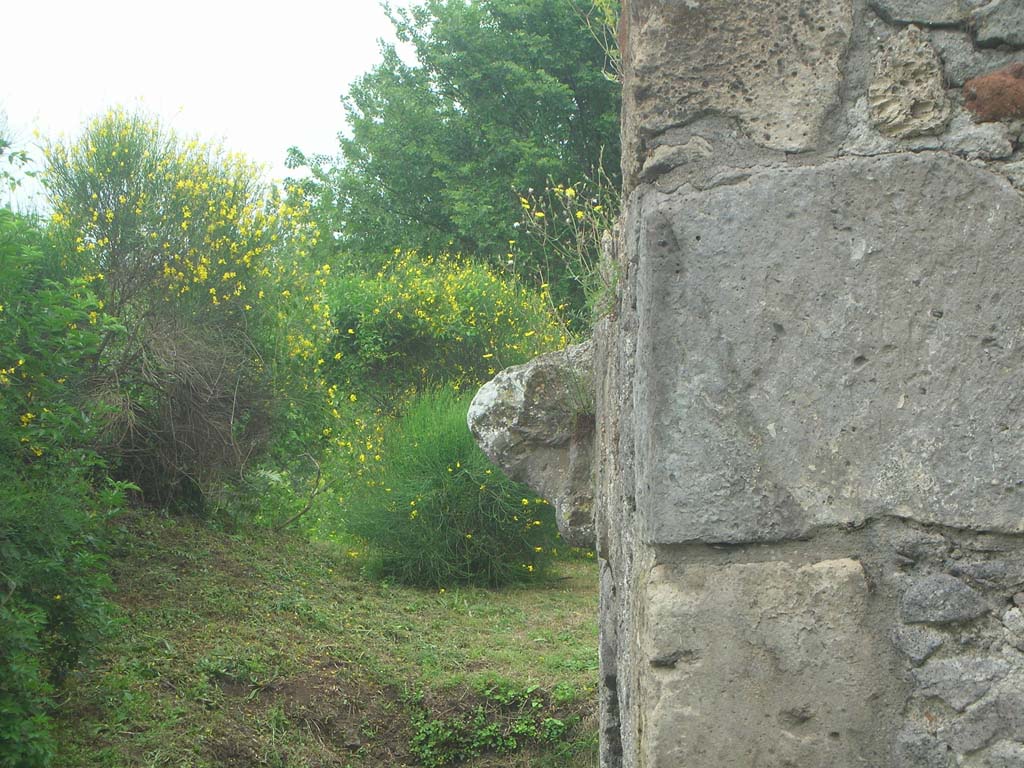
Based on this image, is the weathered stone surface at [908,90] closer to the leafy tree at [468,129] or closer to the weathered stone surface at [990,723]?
the weathered stone surface at [990,723]

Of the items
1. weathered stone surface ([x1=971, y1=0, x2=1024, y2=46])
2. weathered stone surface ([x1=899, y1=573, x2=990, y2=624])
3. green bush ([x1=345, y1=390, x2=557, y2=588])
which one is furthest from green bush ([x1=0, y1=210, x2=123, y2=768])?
green bush ([x1=345, y1=390, x2=557, y2=588])

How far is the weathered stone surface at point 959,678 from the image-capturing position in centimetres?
127

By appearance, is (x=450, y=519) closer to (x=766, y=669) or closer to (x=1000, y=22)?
(x=766, y=669)

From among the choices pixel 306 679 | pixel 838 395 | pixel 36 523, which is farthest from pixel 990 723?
pixel 306 679

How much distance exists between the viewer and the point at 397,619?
621 cm

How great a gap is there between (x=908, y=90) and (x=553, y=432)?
1.91 meters

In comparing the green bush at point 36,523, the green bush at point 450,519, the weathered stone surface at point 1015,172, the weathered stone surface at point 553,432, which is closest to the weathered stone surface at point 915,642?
the weathered stone surface at point 1015,172

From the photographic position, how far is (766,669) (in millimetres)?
1314

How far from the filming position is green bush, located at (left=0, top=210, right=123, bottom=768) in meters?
3.36

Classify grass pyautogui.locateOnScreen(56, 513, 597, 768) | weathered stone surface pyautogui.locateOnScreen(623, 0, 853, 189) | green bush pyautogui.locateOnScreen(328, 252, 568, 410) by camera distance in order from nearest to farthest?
weathered stone surface pyautogui.locateOnScreen(623, 0, 853, 189), grass pyautogui.locateOnScreen(56, 513, 597, 768), green bush pyautogui.locateOnScreen(328, 252, 568, 410)

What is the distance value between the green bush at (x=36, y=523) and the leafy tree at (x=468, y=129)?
37.7 feet

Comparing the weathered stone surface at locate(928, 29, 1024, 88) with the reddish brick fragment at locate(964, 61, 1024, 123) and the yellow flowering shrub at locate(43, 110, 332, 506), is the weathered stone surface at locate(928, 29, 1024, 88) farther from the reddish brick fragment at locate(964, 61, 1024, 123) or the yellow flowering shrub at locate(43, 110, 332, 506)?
the yellow flowering shrub at locate(43, 110, 332, 506)

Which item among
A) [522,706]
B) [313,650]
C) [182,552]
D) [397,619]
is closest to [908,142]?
[522,706]

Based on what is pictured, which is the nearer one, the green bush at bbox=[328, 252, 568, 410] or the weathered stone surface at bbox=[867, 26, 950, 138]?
the weathered stone surface at bbox=[867, 26, 950, 138]
